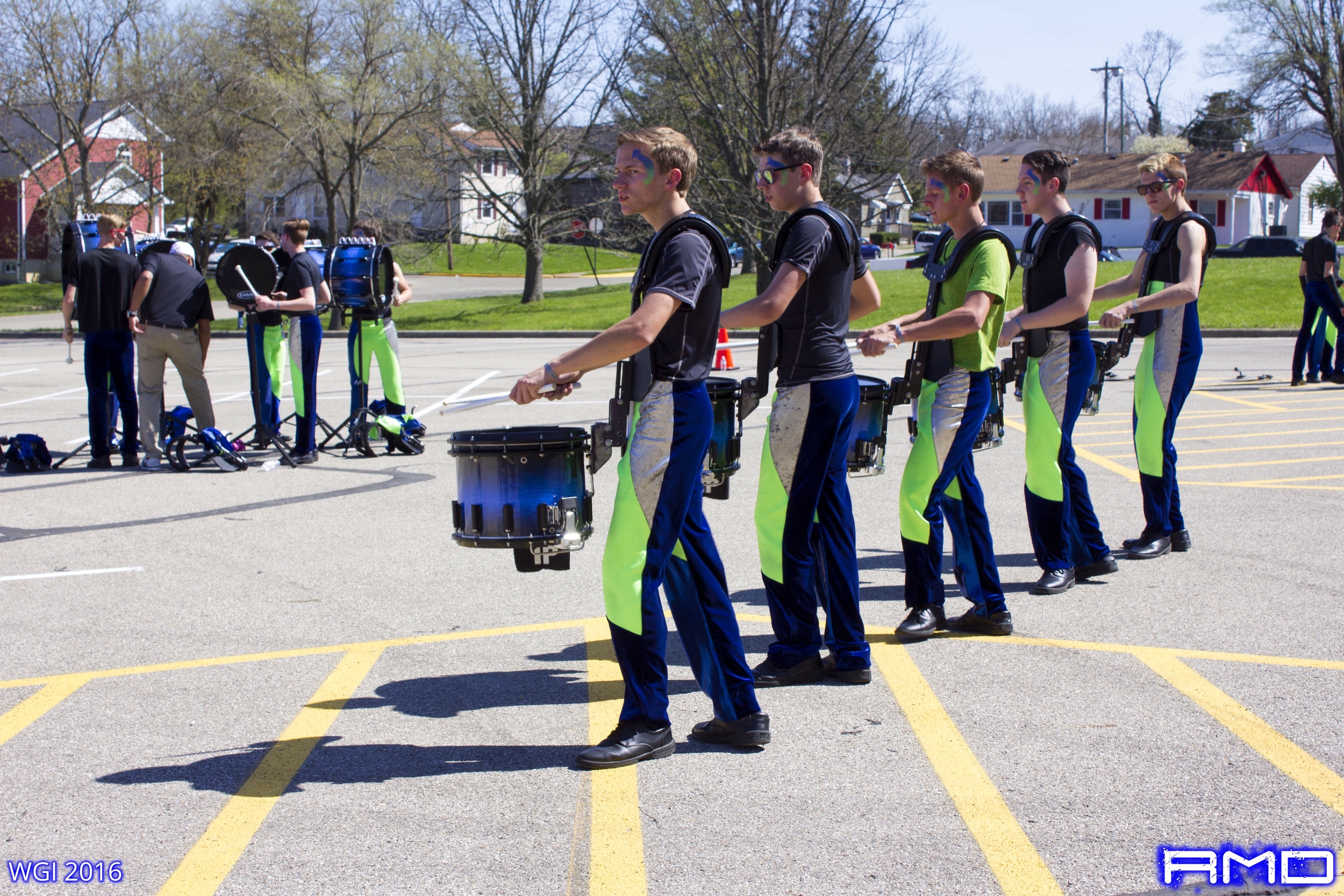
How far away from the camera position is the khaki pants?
34.4 feet

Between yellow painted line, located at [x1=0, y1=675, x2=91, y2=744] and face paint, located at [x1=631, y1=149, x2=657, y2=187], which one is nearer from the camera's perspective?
face paint, located at [x1=631, y1=149, x2=657, y2=187]

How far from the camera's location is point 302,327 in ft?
35.0

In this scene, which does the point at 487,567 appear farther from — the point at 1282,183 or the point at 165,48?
the point at 1282,183

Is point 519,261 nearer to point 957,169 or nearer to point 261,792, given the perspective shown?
point 957,169

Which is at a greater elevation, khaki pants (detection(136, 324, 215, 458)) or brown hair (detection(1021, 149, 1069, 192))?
brown hair (detection(1021, 149, 1069, 192))

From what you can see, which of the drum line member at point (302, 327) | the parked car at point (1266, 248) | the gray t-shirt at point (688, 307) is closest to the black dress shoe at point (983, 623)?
the gray t-shirt at point (688, 307)

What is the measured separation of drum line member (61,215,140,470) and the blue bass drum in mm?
7401

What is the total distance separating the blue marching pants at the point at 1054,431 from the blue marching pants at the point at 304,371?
656 centimetres

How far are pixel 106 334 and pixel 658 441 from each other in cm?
818

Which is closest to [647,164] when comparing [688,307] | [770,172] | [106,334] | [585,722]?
[688,307]

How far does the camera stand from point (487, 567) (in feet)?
22.4

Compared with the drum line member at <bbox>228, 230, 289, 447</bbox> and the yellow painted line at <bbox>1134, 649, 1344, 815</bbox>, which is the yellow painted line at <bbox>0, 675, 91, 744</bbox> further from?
the drum line member at <bbox>228, 230, 289, 447</bbox>

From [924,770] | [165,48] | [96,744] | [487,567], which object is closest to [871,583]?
[487,567]

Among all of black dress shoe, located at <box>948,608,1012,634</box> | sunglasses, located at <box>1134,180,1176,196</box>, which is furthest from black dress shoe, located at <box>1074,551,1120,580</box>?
sunglasses, located at <box>1134,180,1176,196</box>
